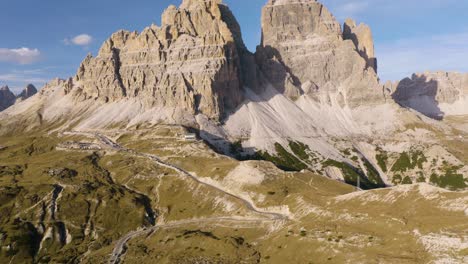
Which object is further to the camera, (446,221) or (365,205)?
(365,205)

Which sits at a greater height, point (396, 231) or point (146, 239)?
point (396, 231)

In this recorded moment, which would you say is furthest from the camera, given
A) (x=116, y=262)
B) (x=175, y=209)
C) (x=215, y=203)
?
(x=175, y=209)

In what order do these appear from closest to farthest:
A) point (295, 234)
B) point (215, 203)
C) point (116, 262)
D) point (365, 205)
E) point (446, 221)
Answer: point (446, 221) → point (295, 234) → point (365, 205) → point (116, 262) → point (215, 203)

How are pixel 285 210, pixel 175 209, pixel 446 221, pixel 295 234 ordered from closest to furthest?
pixel 446 221 → pixel 295 234 → pixel 285 210 → pixel 175 209

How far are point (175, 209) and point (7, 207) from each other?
82490 millimetres

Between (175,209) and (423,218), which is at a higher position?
(423,218)

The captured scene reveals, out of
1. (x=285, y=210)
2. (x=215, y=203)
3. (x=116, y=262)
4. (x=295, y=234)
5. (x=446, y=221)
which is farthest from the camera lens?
(x=215, y=203)

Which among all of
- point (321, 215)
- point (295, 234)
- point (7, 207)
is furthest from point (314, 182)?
point (7, 207)

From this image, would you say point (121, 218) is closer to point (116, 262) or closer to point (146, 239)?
point (146, 239)

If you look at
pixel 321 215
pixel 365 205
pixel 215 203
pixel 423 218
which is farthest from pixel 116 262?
pixel 423 218

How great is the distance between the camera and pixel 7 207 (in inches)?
7830

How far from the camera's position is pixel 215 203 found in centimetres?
17462

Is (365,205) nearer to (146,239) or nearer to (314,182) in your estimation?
(314,182)

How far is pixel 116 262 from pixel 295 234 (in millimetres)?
60500
